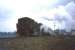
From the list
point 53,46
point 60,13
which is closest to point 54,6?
point 60,13

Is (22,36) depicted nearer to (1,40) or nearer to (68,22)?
(1,40)

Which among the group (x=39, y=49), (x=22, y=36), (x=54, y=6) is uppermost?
(x=54, y=6)

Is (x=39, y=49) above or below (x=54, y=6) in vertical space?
below

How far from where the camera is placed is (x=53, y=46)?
1763mm

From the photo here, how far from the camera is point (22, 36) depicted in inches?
69.3

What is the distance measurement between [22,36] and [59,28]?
0.35m

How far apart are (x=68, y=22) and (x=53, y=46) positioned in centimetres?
27

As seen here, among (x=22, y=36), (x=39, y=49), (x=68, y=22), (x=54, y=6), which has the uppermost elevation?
(x=54, y=6)

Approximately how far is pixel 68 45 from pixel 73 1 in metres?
0.42

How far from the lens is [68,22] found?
5.90 feet

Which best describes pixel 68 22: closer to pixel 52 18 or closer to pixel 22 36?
pixel 52 18

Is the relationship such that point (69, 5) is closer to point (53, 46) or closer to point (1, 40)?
point (53, 46)

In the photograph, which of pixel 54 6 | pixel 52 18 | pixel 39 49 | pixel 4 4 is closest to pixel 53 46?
pixel 39 49

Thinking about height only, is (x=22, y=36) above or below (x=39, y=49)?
above
